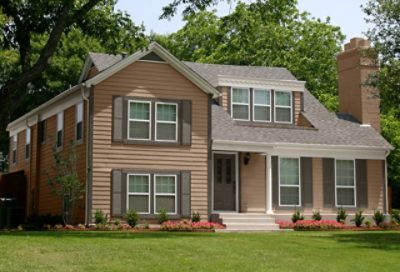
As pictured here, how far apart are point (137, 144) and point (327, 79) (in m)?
24.9

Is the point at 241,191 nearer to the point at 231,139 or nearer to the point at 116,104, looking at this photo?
the point at 231,139

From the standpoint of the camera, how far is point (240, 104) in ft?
96.8

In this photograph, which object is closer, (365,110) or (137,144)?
(137,144)

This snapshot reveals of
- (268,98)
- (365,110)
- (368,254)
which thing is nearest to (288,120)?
(268,98)

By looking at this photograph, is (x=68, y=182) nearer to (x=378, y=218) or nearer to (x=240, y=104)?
(x=240, y=104)

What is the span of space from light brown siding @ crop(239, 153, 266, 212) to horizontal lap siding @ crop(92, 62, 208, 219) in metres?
2.07

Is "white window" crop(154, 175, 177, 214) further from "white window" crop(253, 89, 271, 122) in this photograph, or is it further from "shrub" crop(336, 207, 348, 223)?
"shrub" crop(336, 207, 348, 223)

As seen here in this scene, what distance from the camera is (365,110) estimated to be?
104 feet

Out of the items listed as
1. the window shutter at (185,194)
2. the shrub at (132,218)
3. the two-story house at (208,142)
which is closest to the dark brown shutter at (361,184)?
the two-story house at (208,142)

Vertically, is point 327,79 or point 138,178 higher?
point 327,79

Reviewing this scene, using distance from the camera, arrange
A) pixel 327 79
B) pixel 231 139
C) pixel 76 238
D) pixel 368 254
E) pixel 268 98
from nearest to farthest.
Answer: pixel 368 254 < pixel 76 238 < pixel 231 139 < pixel 268 98 < pixel 327 79

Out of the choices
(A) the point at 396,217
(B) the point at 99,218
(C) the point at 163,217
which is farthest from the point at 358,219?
(B) the point at 99,218

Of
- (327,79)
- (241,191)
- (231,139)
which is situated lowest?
(241,191)

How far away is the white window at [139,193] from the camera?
25.0 metres
